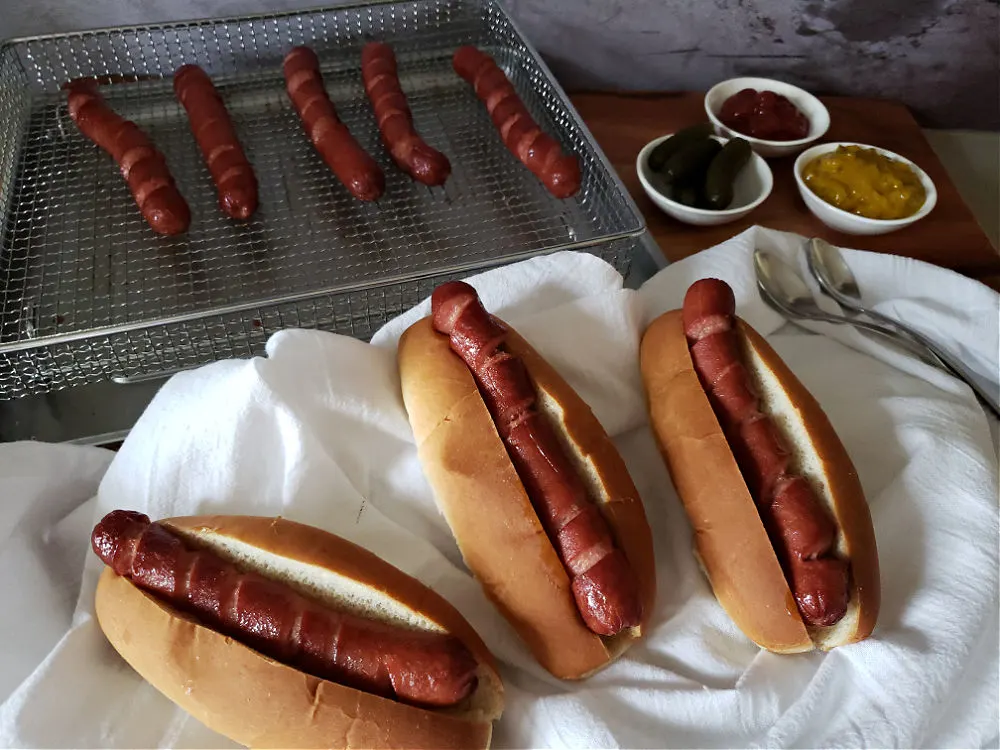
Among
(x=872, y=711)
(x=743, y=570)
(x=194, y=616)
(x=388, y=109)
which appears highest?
(x=388, y=109)

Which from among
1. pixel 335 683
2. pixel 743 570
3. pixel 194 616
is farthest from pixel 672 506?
pixel 194 616

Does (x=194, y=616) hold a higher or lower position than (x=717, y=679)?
higher

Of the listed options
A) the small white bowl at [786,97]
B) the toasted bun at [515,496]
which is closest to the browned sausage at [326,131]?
the toasted bun at [515,496]

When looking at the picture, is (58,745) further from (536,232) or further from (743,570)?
(536,232)

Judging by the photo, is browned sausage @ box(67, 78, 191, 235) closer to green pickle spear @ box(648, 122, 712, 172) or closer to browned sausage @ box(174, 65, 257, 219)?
browned sausage @ box(174, 65, 257, 219)

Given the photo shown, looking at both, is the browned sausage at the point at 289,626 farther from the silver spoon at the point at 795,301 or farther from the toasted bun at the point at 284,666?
the silver spoon at the point at 795,301

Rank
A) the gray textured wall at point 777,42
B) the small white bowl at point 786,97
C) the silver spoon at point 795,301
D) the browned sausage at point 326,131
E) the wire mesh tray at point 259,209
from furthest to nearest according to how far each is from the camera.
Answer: the gray textured wall at point 777,42 → the small white bowl at point 786,97 → the browned sausage at point 326,131 → the silver spoon at point 795,301 → the wire mesh tray at point 259,209
